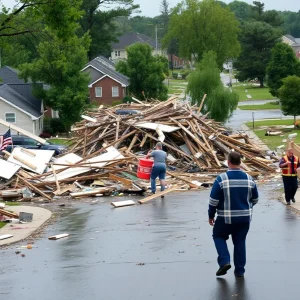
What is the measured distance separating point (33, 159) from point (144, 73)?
47.2m

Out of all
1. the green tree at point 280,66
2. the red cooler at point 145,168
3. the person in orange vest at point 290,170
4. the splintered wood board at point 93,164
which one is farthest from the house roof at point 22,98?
the person in orange vest at point 290,170

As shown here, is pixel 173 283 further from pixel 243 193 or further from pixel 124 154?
pixel 124 154

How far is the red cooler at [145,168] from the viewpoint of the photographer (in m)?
24.1

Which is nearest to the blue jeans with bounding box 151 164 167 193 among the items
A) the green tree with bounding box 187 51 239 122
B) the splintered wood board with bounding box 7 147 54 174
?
the splintered wood board with bounding box 7 147 54 174

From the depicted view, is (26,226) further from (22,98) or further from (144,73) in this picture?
(144,73)

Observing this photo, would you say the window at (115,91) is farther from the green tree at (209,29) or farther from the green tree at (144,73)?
the green tree at (209,29)

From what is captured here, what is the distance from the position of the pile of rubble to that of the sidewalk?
2.86 meters

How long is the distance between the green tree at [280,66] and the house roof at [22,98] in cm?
3159

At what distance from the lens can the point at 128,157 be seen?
2611cm

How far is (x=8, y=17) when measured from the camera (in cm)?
2056

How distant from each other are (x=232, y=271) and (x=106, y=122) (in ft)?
72.2

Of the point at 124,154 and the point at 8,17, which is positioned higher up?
the point at 8,17

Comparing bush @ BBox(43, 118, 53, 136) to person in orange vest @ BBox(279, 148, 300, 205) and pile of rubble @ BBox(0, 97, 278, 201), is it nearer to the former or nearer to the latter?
pile of rubble @ BBox(0, 97, 278, 201)

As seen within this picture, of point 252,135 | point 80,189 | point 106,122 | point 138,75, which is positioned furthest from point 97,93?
point 80,189
